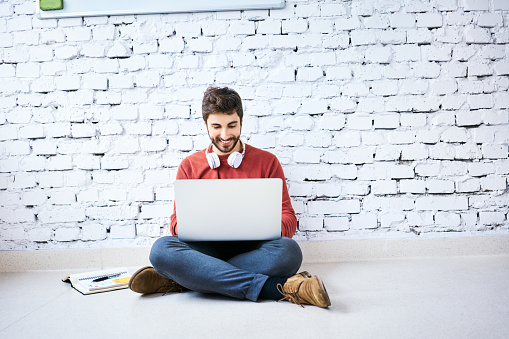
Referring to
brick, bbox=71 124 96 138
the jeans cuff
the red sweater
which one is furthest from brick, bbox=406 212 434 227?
brick, bbox=71 124 96 138

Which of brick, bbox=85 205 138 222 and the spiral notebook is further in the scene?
brick, bbox=85 205 138 222

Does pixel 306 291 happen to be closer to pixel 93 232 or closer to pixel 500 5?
pixel 93 232

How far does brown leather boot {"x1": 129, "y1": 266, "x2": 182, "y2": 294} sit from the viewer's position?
6.24 feet

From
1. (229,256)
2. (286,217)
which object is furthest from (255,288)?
(286,217)

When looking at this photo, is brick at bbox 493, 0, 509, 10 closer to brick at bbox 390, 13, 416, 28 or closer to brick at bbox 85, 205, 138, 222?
brick at bbox 390, 13, 416, 28

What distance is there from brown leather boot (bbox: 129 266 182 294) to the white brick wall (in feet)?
2.27

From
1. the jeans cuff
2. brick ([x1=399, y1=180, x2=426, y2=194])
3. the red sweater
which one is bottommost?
the jeans cuff

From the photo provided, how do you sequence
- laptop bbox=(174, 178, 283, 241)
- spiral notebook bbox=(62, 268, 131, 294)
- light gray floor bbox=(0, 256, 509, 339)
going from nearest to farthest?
light gray floor bbox=(0, 256, 509, 339) → laptop bbox=(174, 178, 283, 241) → spiral notebook bbox=(62, 268, 131, 294)

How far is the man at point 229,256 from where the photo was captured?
176 cm

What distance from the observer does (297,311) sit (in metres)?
1.63

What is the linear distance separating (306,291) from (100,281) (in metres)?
1.11

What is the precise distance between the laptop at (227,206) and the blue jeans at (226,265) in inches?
4.8

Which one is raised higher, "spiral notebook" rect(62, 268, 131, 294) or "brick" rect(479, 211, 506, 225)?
"brick" rect(479, 211, 506, 225)

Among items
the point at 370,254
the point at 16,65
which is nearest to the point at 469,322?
the point at 370,254
